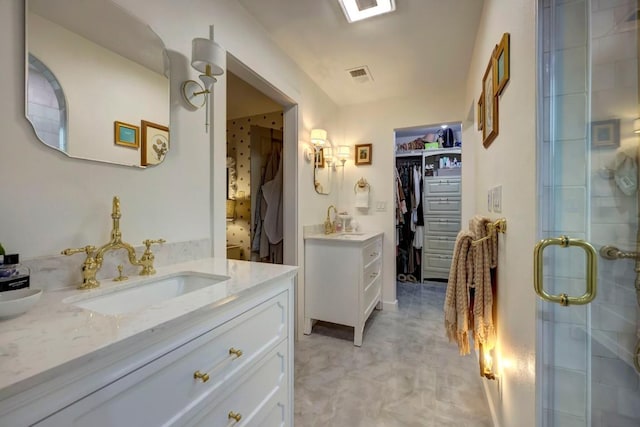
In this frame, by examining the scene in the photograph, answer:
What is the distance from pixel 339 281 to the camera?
235 cm

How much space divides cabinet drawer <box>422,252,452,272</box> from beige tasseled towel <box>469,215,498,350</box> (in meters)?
2.90

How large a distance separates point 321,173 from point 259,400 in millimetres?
2127

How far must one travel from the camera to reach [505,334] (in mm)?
1168

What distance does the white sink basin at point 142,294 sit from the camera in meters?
0.84

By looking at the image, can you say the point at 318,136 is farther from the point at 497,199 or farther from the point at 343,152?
the point at 497,199

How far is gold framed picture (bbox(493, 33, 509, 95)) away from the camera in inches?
42.7

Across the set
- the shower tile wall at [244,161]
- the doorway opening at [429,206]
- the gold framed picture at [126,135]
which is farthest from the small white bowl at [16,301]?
the doorway opening at [429,206]

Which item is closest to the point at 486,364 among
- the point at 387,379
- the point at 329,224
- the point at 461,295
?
the point at 461,295

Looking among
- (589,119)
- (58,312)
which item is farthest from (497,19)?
(58,312)

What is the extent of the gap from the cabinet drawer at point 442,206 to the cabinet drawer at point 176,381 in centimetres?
370

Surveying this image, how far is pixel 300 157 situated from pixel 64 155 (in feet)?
5.38

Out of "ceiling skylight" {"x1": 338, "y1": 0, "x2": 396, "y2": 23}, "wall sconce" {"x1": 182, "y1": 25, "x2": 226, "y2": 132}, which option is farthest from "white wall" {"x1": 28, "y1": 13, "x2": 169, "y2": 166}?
"ceiling skylight" {"x1": 338, "y1": 0, "x2": 396, "y2": 23}

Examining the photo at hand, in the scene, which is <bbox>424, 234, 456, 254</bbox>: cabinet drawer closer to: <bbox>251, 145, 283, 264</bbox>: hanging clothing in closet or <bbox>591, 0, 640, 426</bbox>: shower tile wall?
<bbox>251, 145, 283, 264</bbox>: hanging clothing in closet

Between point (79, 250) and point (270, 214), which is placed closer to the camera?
point (79, 250)
